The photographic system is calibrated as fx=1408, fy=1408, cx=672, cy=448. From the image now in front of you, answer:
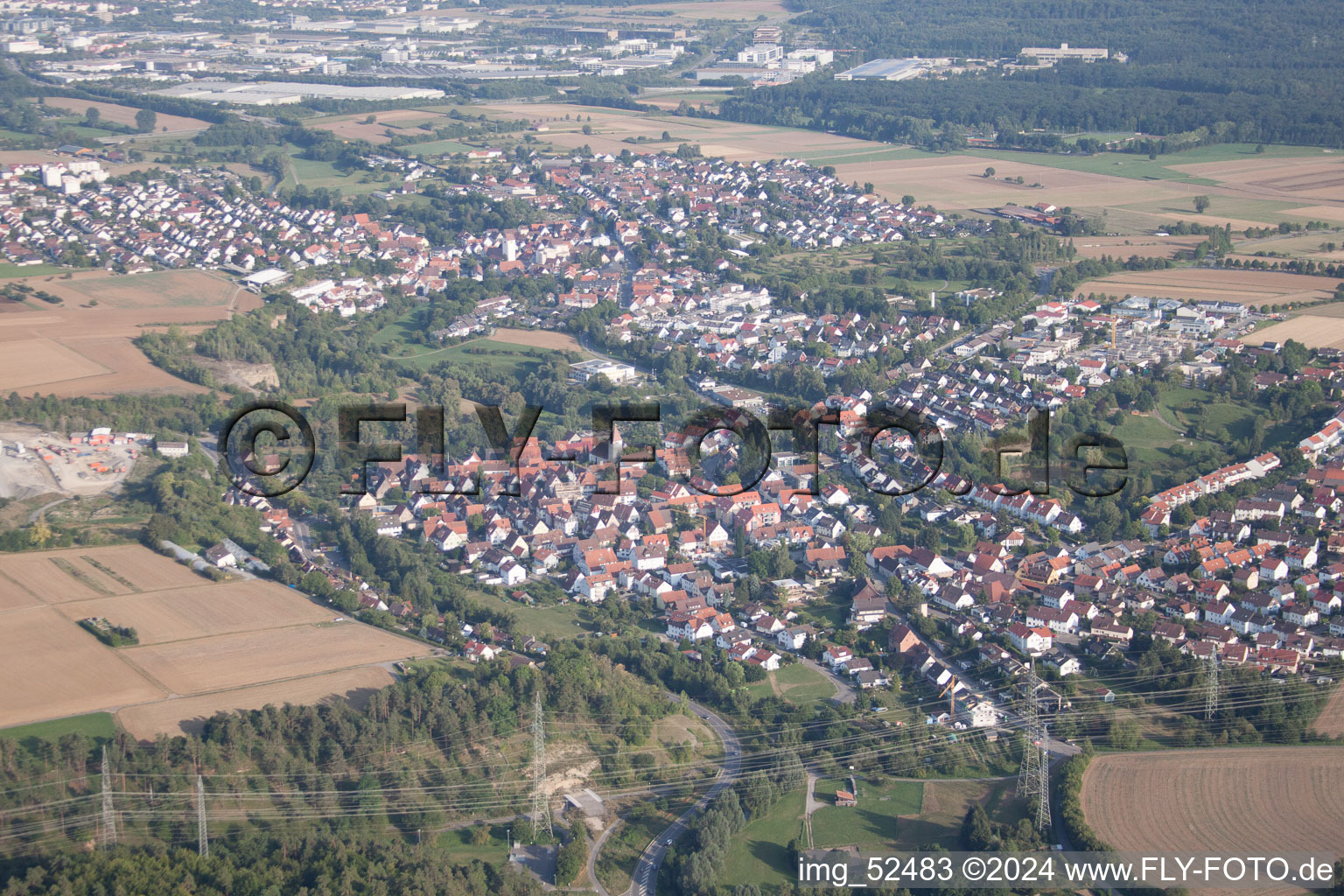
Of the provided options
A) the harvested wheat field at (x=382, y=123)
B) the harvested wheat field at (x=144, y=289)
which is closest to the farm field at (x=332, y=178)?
the harvested wheat field at (x=382, y=123)

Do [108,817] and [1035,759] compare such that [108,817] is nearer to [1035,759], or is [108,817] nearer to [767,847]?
[767,847]

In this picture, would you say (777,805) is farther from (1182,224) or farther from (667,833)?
(1182,224)

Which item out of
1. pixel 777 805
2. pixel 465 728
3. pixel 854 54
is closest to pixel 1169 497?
pixel 777 805

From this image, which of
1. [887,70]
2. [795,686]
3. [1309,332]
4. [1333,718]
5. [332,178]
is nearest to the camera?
[1333,718]

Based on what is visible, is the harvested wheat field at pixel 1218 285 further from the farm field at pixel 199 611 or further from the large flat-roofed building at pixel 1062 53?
the large flat-roofed building at pixel 1062 53

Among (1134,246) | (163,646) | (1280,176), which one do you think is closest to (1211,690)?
(163,646)
